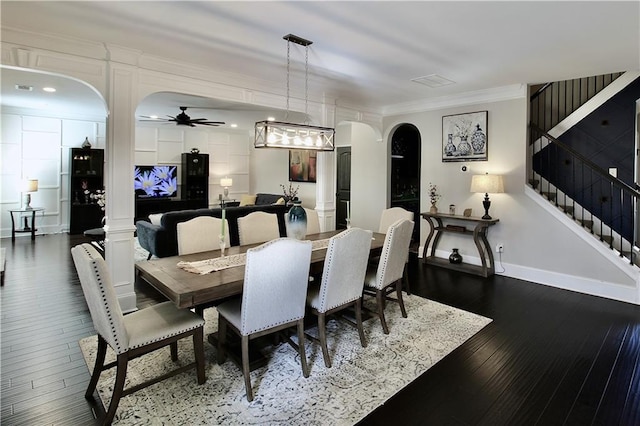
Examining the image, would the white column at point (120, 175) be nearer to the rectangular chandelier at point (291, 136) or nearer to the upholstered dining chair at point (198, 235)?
the upholstered dining chair at point (198, 235)

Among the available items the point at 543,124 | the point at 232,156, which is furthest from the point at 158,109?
the point at 543,124

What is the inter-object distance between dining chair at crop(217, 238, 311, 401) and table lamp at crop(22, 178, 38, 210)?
7.20 meters

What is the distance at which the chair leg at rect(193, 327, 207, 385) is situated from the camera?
245 centimetres

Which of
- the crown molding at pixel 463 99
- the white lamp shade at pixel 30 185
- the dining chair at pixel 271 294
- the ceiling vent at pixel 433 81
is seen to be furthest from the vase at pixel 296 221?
the white lamp shade at pixel 30 185

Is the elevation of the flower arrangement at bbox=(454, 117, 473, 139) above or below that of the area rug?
above

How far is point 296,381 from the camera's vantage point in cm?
258

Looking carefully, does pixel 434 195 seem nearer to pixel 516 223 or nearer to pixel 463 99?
pixel 516 223

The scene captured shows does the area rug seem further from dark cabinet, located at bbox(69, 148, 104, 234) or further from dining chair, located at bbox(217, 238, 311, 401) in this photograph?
dark cabinet, located at bbox(69, 148, 104, 234)

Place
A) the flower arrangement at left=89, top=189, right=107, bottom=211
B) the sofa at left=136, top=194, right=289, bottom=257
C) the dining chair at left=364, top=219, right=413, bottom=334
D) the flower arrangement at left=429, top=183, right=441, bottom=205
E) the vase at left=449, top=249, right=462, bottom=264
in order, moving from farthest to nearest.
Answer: the flower arrangement at left=429, top=183, right=441, bottom=205, the vase at left=449, top=249, right=462, bottom=264, the sofa at left=136, top=194, right=289, bottom=257, the flower arrangement at left=89, top=189, right=107, bottom=211, the dining chair at left=364, top=219, right=413, bottom=334

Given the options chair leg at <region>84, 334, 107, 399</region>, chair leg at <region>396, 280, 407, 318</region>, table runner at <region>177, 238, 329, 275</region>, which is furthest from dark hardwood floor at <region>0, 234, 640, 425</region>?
table runner at <region>177, 238, 329, 275</region>

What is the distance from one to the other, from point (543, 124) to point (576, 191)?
1.28 m

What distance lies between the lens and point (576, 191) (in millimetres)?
5535

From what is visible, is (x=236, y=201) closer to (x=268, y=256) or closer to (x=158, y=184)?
(x=158, y=184)

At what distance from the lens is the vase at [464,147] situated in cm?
564
